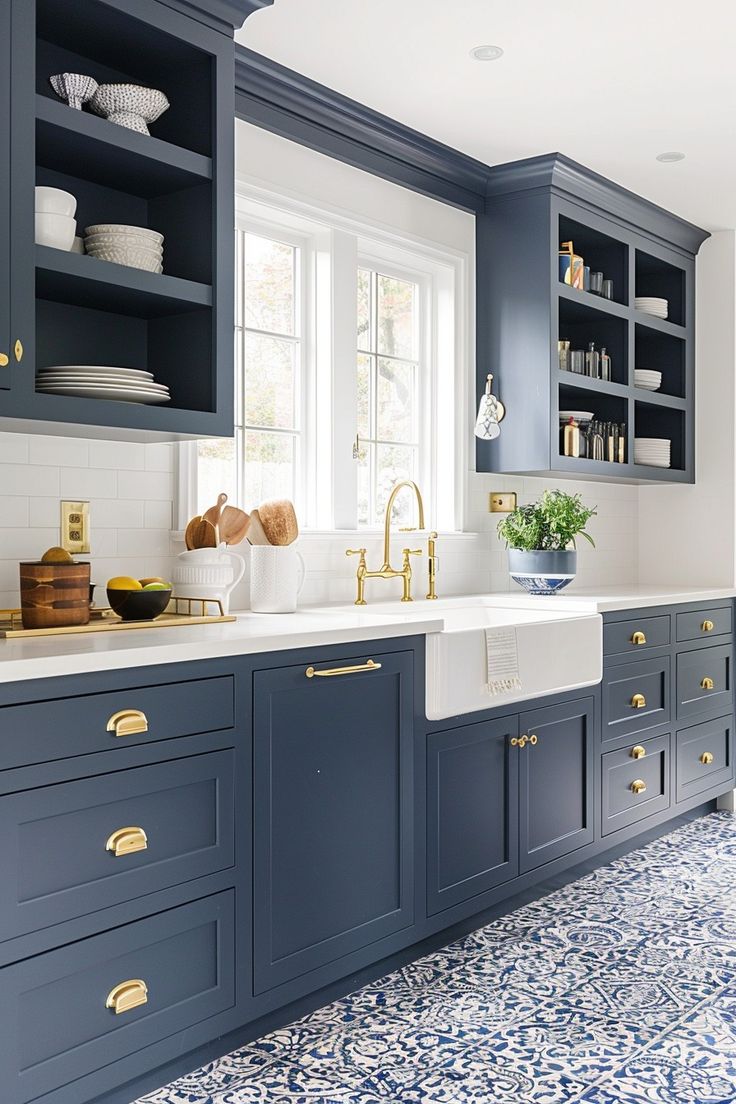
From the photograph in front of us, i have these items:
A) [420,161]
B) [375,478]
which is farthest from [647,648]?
[420,161]

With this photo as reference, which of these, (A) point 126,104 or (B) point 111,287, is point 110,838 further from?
(A) point 126,104

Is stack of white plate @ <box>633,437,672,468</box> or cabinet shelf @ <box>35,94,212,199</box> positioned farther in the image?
stack of white plate @ <box>633,437,672,468</box>

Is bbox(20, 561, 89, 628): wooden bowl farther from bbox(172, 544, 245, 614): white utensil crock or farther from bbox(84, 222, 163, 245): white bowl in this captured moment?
bbox(84, 222, 163, 245): white bowl

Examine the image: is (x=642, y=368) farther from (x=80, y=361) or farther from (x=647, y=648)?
(x=80, y=361)

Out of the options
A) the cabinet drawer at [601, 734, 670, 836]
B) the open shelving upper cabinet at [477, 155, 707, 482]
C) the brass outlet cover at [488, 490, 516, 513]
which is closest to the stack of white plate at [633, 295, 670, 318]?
the open shelving upper cabinet at [477, 155, 707, 482]

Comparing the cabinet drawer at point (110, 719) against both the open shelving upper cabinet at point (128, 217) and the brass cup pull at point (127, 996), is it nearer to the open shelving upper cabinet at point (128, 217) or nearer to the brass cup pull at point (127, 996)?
the brass cup pull at point (127, 996)

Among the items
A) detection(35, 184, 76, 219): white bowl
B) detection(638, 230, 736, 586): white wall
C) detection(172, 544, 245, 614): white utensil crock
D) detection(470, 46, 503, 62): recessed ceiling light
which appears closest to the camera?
detection(35, 184, 76, 219): white bowl

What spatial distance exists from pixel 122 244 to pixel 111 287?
132mm

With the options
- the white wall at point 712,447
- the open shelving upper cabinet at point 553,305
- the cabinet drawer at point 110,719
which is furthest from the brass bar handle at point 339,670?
the white wall at point 712,447

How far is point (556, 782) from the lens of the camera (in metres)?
3.31

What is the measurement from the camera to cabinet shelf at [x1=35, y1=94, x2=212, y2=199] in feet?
7.46

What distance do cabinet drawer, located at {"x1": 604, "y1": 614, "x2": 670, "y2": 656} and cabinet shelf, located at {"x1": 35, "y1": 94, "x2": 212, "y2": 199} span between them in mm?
2077

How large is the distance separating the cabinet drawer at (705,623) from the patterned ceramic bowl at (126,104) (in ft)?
9.01

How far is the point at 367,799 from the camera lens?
2.57 m
